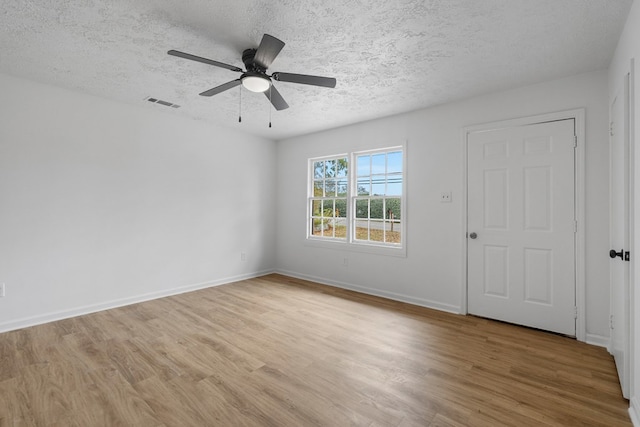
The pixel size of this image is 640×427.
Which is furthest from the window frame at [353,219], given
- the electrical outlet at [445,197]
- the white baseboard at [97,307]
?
the white baseboard at [97,307]

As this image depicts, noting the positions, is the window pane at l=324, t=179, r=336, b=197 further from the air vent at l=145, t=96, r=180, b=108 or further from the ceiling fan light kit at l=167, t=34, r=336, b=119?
the ceiling fan light kit at l=167, t=34, r=336, b=119

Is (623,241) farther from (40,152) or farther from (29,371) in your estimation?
(40,152)

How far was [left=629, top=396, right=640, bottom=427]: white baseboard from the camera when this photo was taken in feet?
5.33

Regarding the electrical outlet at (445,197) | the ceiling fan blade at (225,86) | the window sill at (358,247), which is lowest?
the window sill at (358,247)

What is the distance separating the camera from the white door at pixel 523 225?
2.88 metres

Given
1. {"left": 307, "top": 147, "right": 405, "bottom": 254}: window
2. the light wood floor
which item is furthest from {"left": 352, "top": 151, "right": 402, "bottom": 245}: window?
the light wood floor

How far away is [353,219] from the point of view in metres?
4.68

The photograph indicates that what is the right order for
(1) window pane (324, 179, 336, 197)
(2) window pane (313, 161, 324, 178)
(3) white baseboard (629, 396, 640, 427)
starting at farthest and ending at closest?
(2) window pane (313, 161, 324, 178)
(1) window pane (324, 179, 336, 197)
(3) white baseboard (629, 396, 640, 427)

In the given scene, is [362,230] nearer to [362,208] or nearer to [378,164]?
[362,208]

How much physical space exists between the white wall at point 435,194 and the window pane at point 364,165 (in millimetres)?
211

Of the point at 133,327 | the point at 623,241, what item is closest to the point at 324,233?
the point at 133,327

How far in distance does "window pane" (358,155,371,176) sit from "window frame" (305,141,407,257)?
7cm

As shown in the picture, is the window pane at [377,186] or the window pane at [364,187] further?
the window pane at [364,187]

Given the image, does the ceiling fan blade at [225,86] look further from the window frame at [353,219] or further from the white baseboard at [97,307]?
the white baseboard at [97,307]
